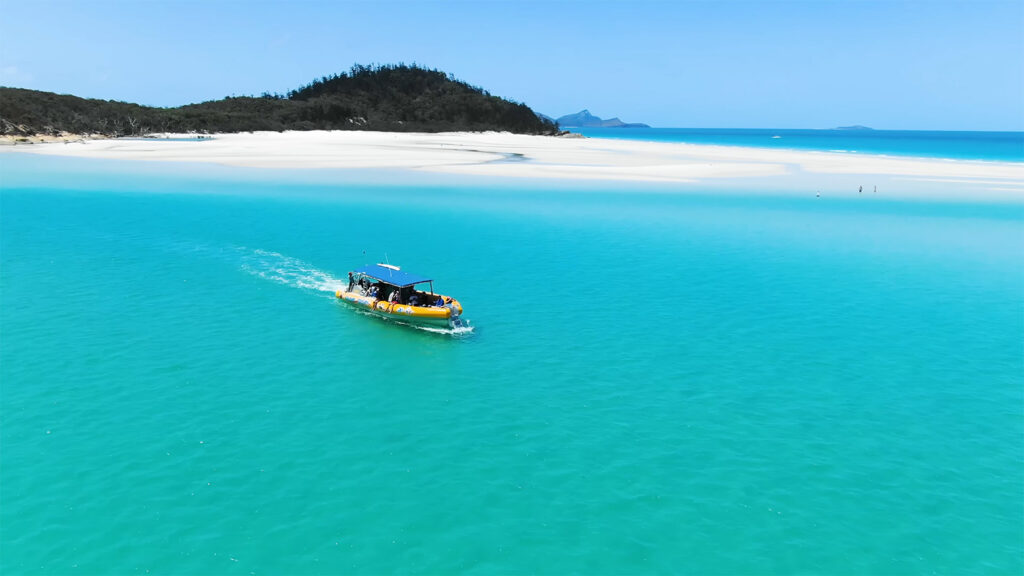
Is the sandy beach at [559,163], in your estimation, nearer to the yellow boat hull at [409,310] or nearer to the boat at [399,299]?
the boat at [399,299]

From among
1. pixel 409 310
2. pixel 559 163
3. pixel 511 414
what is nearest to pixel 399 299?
pixel 409 310

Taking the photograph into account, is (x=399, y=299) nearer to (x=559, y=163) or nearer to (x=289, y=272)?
(x=289, y=272)

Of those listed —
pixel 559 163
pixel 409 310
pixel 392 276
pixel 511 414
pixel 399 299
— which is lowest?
pixel 511 414

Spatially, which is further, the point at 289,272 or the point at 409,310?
the point at 289,272

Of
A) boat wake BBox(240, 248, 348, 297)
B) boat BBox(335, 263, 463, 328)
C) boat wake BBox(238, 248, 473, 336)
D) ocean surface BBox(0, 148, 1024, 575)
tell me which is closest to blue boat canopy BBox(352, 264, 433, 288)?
boat BBox(335, 263, 463, 328)

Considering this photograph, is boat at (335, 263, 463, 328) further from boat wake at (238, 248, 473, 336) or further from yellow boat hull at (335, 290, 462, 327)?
boat wake at (238, 248, 473, 336)

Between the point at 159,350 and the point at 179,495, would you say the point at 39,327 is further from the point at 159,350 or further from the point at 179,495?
the point at 179,495
